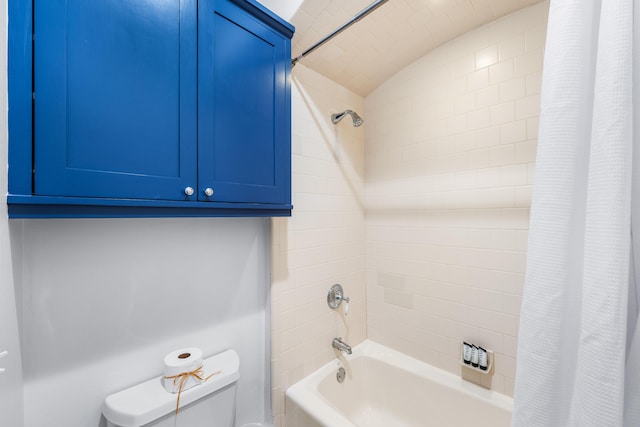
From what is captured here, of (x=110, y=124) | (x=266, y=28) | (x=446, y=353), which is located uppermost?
(x=266, y=28)

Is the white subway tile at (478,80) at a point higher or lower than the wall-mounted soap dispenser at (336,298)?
higher

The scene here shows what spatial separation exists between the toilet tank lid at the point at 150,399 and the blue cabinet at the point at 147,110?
642mm

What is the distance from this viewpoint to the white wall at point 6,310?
0.62m

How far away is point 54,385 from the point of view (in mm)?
881

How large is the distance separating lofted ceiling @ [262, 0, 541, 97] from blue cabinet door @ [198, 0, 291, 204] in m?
0.24

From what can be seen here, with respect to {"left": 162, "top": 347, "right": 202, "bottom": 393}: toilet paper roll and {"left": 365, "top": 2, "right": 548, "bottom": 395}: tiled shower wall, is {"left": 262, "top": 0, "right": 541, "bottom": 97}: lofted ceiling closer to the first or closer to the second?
{"left": 365, "top": 2, "right": 548, "bottom": 395}: tiled shower wall

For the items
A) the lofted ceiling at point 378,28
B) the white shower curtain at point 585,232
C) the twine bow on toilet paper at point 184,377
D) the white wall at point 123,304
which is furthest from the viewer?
the lofted ceiling at point 378,28

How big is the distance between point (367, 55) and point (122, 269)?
5.43 ft

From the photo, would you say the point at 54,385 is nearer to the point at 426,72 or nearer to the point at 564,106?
the point at 564,106

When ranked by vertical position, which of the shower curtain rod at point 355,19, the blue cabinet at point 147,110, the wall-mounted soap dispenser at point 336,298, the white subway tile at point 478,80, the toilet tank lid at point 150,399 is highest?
the shower curtain rod at point 355,19

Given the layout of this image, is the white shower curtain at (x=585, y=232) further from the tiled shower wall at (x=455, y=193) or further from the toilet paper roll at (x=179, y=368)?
Result: the toilet paper roll at (x=179, y=368)

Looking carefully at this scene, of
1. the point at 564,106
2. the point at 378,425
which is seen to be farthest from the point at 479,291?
the point at 564,106

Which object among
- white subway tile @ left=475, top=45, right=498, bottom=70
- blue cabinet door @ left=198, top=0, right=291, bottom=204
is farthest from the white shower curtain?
white subway tile @ left=475, top=45, right=498, bottom=70

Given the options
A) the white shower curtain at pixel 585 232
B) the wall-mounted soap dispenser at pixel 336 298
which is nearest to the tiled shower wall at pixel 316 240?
the wall-mounted soap dispenser at pixel 336 298
